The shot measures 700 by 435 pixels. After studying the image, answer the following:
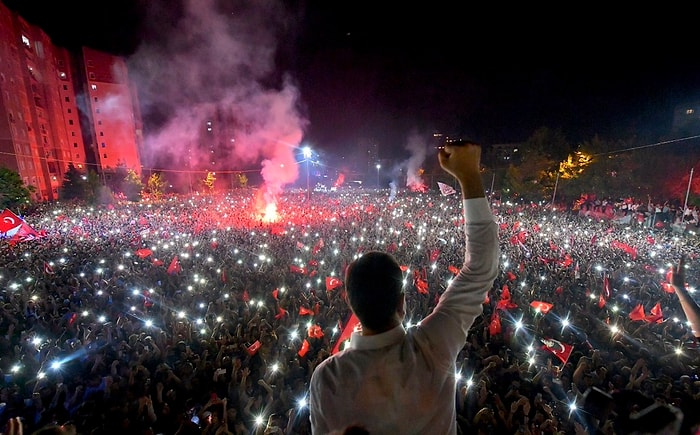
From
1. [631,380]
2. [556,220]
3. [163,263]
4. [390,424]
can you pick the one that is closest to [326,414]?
[390,424]

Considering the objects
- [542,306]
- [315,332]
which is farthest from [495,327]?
[315,332]

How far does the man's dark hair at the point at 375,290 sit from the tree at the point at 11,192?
98.7 ft

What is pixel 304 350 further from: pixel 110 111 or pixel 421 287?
pixel 110 111

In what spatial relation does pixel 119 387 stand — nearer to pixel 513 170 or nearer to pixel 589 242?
pixel 589 242

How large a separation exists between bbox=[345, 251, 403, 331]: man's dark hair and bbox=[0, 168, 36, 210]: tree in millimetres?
30078

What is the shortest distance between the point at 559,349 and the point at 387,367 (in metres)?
5.34

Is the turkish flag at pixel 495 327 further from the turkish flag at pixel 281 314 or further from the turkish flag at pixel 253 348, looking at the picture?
the turkish flag at pixel 253 348

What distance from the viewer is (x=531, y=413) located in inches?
174

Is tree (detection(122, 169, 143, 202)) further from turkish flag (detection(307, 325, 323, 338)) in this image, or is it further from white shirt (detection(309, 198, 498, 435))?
white shirt (detection(309, 198, 498, 435))

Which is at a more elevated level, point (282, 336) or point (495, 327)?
point (495, 327)

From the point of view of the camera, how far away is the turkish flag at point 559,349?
17.2ft

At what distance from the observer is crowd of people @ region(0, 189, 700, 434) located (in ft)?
13.9

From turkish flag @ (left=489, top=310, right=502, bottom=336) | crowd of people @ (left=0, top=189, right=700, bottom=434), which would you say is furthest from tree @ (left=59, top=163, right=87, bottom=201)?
turkish flag @ (left=489, top=310, right=502, bottom=336)

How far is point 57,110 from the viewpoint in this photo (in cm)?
4959
